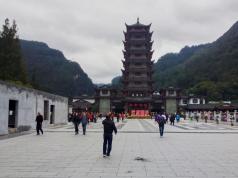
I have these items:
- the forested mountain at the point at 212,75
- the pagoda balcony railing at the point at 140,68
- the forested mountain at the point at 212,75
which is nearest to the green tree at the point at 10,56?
the pagoda balcony railing at the point at 140,68

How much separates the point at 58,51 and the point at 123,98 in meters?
60.9

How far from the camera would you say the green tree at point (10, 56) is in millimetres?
51156

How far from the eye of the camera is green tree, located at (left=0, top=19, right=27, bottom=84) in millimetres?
51156

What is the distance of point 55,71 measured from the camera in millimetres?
115000

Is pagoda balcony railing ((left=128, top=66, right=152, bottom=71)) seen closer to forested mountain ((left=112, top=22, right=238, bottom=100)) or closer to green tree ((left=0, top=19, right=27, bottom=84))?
forested mountain ((left=112, top=22, right=238, bottom=100))

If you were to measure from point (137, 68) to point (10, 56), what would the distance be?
38.3 m

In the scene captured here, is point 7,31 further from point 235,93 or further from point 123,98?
point 235,93

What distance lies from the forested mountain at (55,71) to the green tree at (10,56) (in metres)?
41.9

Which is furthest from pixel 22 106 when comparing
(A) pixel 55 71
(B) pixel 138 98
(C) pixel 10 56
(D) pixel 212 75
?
(D) pixel 212 75

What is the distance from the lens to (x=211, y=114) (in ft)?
186

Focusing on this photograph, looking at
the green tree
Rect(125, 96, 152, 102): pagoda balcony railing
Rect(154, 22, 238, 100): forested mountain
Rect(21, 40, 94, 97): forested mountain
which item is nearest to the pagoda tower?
Rect(125, 96, 152, 102): pagoda balcony railing

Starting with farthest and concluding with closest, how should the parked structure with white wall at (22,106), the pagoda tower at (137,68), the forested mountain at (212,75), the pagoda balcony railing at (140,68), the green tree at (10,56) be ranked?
1. the forested mountain at (212,75)
2. the pagoda tower at (137,68)
3. the pagoda balcony railing at (140,68)
4. the green tree at (10,56)
5. the parked structure with white wall at (22,106)

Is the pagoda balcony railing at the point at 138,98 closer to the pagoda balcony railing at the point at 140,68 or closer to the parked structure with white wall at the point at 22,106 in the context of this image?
the pagoda balcony railing at the point at 140,68

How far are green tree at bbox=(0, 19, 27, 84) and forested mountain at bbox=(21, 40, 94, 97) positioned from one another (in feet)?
137
